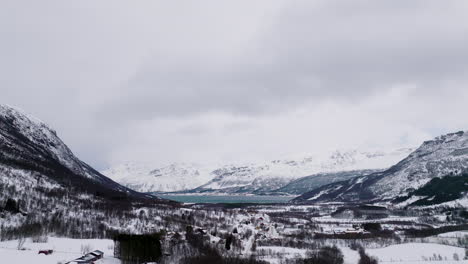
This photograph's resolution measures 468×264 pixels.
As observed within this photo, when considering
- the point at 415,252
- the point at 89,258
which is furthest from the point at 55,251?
the point at 415,252

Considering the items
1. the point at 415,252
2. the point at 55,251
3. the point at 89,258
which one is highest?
the point at 55,251

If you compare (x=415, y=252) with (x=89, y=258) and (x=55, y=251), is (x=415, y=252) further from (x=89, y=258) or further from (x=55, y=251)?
(x=55, y=251)

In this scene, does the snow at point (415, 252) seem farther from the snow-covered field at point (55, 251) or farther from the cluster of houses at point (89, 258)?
the cluster of houses at point (89, 258)

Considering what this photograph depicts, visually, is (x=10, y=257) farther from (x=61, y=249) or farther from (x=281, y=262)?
(x=281, y=262)

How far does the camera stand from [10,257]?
297ft

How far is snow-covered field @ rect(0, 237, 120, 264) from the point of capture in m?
91.4

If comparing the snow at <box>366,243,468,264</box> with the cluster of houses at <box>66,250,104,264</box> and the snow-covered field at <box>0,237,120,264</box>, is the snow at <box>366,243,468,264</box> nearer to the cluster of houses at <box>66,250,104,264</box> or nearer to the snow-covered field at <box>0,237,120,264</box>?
the snow-covered field at <box>0,237,120,264</box>

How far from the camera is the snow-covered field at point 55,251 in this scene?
3600 inches

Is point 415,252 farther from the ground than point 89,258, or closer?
closer

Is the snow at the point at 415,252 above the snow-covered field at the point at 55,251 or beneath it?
beneath

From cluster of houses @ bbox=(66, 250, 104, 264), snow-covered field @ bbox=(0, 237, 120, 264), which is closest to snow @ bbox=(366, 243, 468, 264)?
snow-covered field @ bbox=(0, 237, 120, 264)

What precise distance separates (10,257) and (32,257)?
4.70m

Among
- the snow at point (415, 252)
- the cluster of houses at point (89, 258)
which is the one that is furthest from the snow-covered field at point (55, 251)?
the snow at point (415, 252)

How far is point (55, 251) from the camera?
4289 inches
